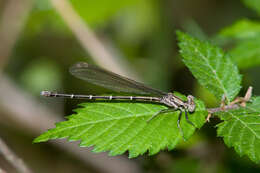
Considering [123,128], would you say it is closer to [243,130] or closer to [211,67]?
[243,130]

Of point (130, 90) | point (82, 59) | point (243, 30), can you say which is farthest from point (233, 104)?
point (82, 59)

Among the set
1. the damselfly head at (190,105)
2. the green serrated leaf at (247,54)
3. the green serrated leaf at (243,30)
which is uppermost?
the green serrated leaf at (243,30)

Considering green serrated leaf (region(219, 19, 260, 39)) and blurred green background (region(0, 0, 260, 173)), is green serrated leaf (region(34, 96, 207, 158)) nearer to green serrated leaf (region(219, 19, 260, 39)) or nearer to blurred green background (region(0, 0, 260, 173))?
green serrated leaf (region(219, 19, 260, 39))

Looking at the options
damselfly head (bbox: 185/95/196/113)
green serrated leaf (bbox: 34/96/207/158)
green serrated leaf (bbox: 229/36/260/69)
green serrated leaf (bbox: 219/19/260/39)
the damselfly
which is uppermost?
green serrated leaf (bbox: 219/19/260/39)

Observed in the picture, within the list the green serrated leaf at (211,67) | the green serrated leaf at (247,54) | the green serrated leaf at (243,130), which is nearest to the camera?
the green serrated leaf at (243,130)

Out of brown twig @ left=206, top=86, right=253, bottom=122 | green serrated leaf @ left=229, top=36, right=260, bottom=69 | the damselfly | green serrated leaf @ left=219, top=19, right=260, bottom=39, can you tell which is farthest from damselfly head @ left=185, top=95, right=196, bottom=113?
green serrated leaf @ left=219, top=19, right=260, bottom=39

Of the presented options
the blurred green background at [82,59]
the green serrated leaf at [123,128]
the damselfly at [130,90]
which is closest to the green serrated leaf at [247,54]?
the blurred green background at [82,59]

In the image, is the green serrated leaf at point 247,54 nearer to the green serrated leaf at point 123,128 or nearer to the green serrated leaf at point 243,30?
the green serrated leaf at point 243,30
